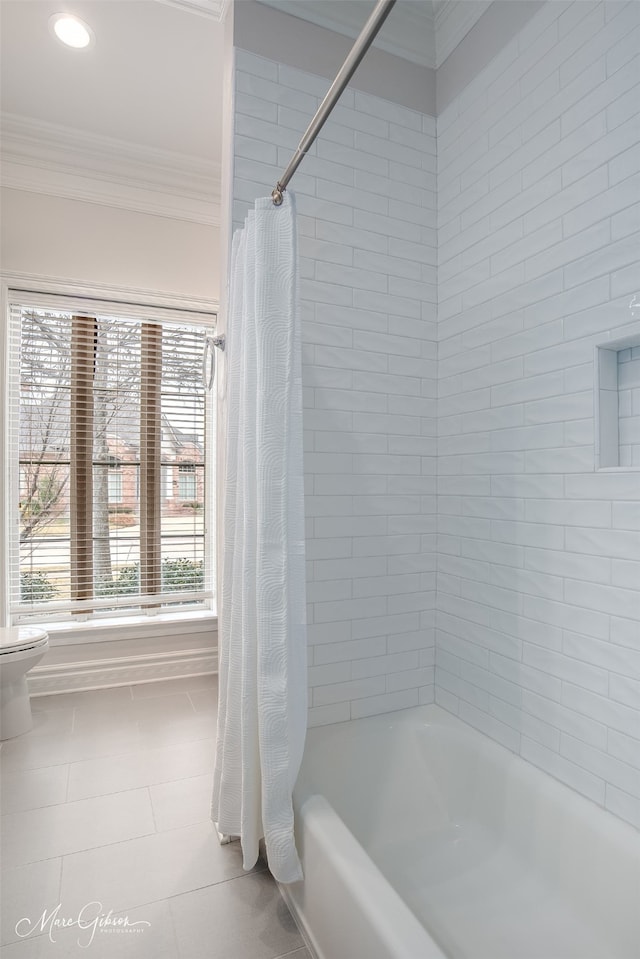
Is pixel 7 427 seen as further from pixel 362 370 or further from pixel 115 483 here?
pixel 362 370

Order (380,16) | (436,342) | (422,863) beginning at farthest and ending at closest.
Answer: (436,342) < (422,863) < (380,16)

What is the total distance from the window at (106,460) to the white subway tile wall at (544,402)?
1677 mm

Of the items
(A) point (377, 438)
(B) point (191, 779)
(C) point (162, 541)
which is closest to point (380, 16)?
(A) point (377, 438)

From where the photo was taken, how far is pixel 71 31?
212cm

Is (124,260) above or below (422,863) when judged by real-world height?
above

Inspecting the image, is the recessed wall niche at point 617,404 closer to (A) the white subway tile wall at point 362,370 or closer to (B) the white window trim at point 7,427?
(A) the white subway tile wall at point 362,370

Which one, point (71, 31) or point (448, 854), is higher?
point (71, 31)

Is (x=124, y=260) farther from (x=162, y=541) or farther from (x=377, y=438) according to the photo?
(x=377, y=438)

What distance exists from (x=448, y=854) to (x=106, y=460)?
2.56 metres

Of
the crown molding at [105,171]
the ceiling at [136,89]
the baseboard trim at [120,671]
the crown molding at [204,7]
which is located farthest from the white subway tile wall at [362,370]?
the baseboard trim at [120,671]

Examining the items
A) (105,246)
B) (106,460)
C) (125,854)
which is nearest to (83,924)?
(125,854)

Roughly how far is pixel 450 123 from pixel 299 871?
8.15 ft

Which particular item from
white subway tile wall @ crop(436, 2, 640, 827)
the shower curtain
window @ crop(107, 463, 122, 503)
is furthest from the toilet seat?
white subway tile wall @ crop(436, 2, 640, 827)

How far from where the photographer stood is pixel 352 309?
1.91 metres
